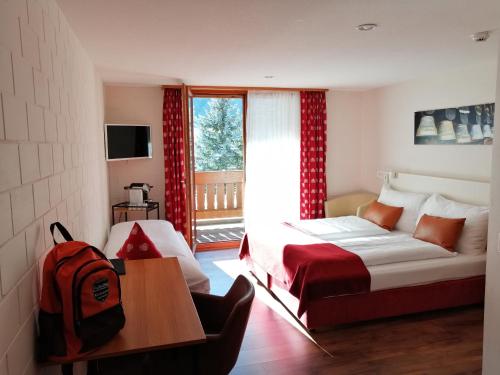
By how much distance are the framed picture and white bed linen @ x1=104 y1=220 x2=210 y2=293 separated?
296cm

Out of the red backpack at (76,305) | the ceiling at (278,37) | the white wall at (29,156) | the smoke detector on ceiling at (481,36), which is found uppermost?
the ceiling at (278,37)

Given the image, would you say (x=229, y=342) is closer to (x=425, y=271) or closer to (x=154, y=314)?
(x=154, y=314)

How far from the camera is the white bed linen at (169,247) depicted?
299 cm

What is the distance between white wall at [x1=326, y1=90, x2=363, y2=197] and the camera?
5.88m

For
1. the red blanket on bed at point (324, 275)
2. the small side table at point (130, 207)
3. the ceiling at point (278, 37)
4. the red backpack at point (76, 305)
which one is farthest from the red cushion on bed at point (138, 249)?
the small side table at point (130, 207)

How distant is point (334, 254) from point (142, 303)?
6.80 feet

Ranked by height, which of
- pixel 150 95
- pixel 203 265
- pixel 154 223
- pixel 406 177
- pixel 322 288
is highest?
pixel 150 95

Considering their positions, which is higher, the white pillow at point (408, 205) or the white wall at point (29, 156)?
the white wall at point (29, 156)

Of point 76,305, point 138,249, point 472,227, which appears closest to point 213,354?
point 76,305

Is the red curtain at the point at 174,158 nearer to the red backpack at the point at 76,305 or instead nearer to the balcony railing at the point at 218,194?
the balcony railing at the point at 218,194

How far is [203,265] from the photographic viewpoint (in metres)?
4.91

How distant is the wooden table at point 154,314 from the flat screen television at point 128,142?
2688mm

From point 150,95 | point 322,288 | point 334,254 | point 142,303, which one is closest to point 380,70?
point 334,254

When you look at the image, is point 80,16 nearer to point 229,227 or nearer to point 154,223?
point 154,223
